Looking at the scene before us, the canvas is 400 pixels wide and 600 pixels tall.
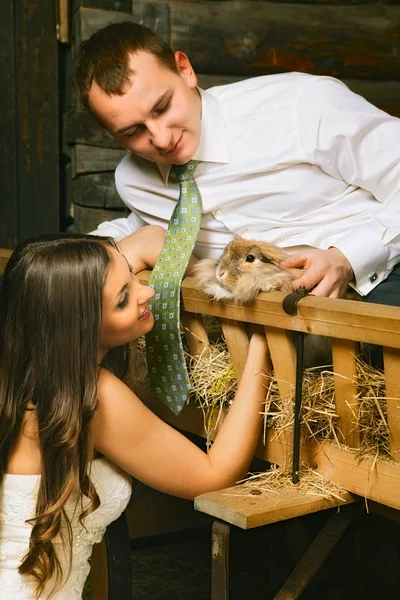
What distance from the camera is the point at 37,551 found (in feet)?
7.07

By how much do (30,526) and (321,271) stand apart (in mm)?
981

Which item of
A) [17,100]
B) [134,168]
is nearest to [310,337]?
[134,168]

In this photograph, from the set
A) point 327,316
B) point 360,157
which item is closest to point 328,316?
point 327,316

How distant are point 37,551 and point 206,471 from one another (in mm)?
462

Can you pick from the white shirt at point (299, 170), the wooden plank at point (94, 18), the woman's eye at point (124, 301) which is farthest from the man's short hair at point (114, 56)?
the wooden plank at point (94, 18)

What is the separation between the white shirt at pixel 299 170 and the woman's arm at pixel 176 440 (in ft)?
1.46

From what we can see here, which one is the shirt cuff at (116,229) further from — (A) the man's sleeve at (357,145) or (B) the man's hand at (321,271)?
(B) the man's hand at (321,271)

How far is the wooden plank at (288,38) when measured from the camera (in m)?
4.08

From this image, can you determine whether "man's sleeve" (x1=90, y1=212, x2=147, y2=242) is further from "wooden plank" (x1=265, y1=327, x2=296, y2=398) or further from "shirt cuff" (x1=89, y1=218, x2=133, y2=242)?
"wooden plank" (x1=265, y1=327, x2=296, y2=398)

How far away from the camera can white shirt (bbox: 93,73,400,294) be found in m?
2.42

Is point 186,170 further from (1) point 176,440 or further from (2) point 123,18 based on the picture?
(2) point 123,18

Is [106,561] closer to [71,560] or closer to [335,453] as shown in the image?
[71,560]

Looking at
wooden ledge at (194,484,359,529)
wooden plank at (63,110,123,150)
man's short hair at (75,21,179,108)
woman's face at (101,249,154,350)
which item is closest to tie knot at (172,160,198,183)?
man's short hair at (75,21,179,108)

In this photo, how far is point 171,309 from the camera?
2324 mm
